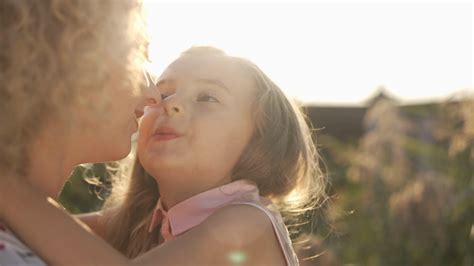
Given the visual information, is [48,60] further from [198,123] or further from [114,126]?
[198,123]

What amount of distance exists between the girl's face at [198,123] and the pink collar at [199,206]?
0.08m

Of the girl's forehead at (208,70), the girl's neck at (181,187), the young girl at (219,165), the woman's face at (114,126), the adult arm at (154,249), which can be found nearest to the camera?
the adult arm at (154,249)

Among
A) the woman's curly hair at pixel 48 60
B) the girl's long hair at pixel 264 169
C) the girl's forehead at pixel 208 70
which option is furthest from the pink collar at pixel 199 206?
the woman's curly hair at pixel 48 60

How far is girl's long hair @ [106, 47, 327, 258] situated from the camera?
3027 millimetres

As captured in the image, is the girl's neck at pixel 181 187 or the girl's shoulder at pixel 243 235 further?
the girl's neck at pixel 181 187

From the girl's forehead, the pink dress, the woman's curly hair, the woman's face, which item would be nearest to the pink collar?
the pink dress

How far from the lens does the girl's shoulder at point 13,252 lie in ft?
5.71

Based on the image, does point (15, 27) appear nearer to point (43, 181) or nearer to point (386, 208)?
point (43, 181)

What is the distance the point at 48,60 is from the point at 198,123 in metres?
1.06

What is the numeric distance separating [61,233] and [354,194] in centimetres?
679

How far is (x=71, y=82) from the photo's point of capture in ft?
6.07

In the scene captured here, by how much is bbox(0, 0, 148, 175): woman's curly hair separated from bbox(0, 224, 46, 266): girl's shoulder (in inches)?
5.7

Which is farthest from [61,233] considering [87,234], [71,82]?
[71,82]

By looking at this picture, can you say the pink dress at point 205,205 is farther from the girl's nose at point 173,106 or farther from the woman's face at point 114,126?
the woman's face at point 114,126
